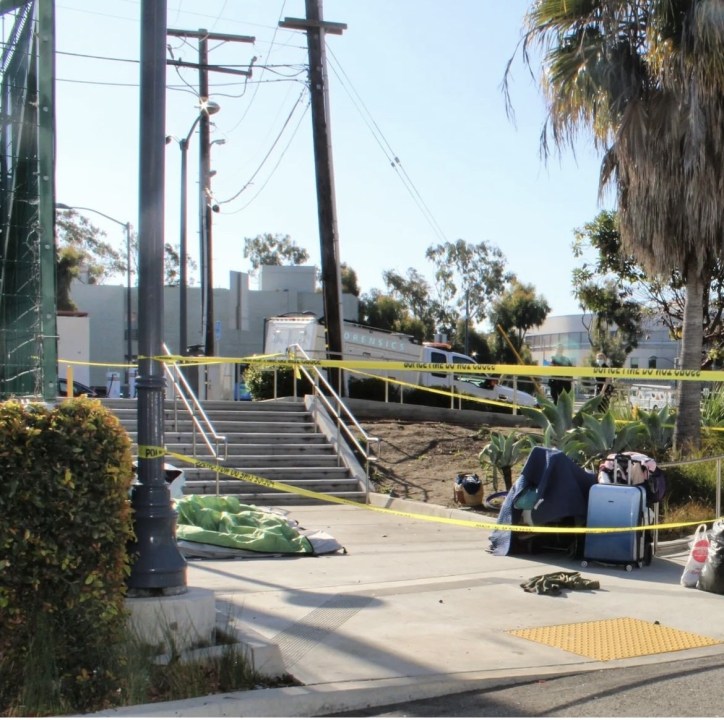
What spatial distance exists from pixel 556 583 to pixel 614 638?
1472mm

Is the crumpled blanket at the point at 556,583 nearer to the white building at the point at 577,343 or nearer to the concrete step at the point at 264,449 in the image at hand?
the concrete step at the point at 264,449

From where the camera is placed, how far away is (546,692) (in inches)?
208

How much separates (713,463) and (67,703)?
30.7 ft

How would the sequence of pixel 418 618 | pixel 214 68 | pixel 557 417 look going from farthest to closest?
1. pixel 214 68
2. pixel 557 417
3. pixel 418 618

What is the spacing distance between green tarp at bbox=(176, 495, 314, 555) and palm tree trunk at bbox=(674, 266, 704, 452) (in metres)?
5.84

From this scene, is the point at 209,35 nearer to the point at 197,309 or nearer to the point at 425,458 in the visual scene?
the point at 425,458

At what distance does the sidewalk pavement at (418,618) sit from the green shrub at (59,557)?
16.3 inches

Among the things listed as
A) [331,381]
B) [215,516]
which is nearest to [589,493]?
[215,516]

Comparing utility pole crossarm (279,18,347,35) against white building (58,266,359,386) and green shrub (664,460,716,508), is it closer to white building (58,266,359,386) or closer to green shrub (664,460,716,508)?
green shrub (664,460,716,508)

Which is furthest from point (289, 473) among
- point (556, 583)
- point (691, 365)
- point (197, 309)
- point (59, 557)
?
point (197, 309)

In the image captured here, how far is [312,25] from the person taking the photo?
62.3ft

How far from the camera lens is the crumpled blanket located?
306 inches

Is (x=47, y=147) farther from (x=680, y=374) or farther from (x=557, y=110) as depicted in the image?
(x=557, y=110)

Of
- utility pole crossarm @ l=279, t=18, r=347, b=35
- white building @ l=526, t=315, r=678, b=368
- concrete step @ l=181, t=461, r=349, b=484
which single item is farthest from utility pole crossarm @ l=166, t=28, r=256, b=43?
white building @ l=526, t=315, r=678, b=368
